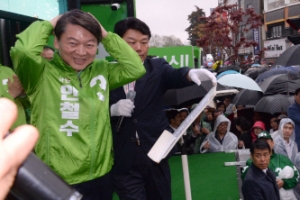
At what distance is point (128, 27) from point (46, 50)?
0.75 metres

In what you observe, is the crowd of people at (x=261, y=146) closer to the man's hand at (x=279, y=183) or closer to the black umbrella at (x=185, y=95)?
the man's hand at (x=279, y=183)

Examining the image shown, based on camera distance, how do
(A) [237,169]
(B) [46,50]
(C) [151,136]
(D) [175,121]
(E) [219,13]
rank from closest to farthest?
(C) [151,136] < (B) [46,50] < (A) [237,169] < (D) [175,121] < (E) [219,13]

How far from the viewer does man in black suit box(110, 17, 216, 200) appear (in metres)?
3.13

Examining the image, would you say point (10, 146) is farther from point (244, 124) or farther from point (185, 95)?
point (244, 124)

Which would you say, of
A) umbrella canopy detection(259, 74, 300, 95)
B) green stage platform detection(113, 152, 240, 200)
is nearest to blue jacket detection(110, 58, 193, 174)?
green stage platform detection(113, 152, 240, 200)

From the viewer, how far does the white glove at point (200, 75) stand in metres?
2.88

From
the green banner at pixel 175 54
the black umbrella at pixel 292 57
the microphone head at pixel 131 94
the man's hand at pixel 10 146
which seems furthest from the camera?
the black umbrella at pixel 292 57

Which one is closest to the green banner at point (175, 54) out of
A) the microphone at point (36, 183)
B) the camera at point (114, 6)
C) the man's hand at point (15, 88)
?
the camera at point (114, 6)

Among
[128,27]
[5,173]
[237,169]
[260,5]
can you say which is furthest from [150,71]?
[260,5]

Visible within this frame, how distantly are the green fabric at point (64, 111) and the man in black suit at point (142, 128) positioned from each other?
0.49m

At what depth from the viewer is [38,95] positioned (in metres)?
2.55

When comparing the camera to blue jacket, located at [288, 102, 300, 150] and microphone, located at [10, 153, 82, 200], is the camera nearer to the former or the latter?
microphone, located at [10, 153, 82, 200]

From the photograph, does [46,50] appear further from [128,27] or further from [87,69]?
[87,69]

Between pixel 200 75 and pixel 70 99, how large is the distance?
0.93 m
